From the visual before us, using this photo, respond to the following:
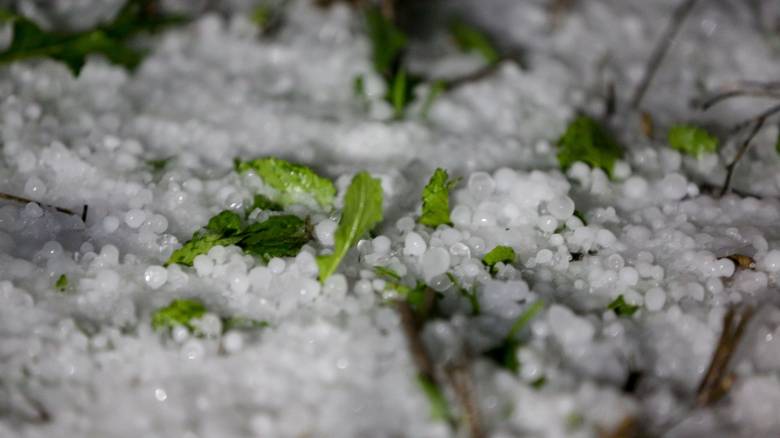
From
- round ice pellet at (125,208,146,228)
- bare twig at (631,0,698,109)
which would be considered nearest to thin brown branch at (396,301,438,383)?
round ice pellet at (125,208,146,228)

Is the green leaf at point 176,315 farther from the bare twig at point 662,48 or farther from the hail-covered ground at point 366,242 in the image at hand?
the bare twig at point 662,48

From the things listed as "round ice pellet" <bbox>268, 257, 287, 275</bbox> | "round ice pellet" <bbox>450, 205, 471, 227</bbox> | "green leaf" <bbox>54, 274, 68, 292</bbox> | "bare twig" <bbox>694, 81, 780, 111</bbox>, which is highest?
"bare twig" <bbox>694, 81, 780, 111</bbox>

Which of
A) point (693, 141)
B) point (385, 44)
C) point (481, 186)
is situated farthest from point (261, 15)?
point (693, 141)

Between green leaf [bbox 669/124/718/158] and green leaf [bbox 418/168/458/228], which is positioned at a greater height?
green leaf [bbox 669/124/718/158]

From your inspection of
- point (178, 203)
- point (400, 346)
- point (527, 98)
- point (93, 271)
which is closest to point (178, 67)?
point (178, 203)

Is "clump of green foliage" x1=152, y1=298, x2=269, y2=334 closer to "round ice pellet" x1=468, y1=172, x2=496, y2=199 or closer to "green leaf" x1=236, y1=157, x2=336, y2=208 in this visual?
"green leaf" x1=236, y1=157, x2=336, y2=208

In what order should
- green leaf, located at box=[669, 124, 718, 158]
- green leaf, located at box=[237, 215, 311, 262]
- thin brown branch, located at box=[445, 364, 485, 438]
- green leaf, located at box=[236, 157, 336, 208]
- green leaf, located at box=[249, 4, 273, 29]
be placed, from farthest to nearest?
green leaf, located at box=[249, 4, 273, 29], green leaf, located at box=[669, 124, 718, 158], green leaf, located at box=[236, 157, 336, 208], green leaf, located at box=[237, 215, 311, 262], thin brown branch, located at box=[445, 364, 485, 438]

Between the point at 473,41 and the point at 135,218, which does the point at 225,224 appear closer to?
the point at 135,218
